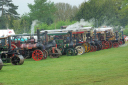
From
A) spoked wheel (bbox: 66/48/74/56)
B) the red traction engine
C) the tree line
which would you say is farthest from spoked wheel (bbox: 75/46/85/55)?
the tree line

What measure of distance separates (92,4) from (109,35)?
82.1ft

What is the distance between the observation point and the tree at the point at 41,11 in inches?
1766

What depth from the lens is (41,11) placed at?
4506 centimetres

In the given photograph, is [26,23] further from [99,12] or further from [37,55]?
[37,55]

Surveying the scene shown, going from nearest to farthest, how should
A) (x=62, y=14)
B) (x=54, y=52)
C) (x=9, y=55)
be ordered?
(x=9, y=55)
(x=54, y=52)
(x=62, y=14)

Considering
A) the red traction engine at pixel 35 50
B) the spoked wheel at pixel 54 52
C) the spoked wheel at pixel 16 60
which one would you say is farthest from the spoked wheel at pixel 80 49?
the spoked wheel at pixel 16 60

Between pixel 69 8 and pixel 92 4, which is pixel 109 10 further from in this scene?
pixel 69 8

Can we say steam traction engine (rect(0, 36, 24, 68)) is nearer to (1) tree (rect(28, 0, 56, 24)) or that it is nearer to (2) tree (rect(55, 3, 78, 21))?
(1) tree (rect(28, 0, 56, 24))

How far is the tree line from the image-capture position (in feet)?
147

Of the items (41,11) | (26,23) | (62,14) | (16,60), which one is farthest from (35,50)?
(62,14)

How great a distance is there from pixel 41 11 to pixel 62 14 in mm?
14712

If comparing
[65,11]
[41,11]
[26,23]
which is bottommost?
[26,23]

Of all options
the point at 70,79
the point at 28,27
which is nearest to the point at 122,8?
the point at 28,27

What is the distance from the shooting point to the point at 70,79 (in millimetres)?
8586
